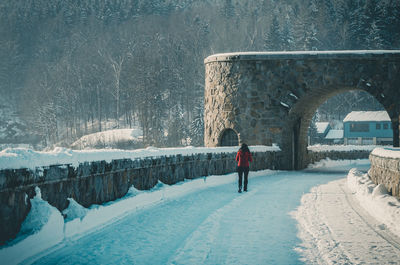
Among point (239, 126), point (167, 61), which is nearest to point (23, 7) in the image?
point (167, 61)

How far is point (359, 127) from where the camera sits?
63.4 meters

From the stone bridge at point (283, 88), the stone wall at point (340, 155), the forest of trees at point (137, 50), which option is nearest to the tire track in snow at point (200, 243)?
the stone bridge at point (283, 88)

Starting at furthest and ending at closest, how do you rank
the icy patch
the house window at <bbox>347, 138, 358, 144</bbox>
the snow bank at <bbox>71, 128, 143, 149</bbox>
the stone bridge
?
the house window at <bbox>347, 138, 358, 144</bbox>, the snow bank at <bbox>71, 128, 143, 149</bbox>, the icy patch, the stone bridge

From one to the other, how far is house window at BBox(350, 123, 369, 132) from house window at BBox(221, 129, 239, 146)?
136 ft

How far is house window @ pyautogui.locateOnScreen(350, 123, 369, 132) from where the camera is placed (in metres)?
62.8

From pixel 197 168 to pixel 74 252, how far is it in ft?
30.1

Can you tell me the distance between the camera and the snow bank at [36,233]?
6.17 m

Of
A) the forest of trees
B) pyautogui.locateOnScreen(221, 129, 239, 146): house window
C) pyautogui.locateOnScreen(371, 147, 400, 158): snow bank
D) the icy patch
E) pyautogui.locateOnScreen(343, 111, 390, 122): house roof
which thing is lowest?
the icy patch

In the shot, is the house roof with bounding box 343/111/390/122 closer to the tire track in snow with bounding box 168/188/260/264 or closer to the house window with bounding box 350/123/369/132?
the house window with bounding box 350/123/369/132

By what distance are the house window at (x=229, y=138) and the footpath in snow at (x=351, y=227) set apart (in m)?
12.8

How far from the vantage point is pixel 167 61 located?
72500mm

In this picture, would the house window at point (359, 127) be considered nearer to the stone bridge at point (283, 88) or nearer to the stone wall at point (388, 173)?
the stone bridge at point (283, 88)

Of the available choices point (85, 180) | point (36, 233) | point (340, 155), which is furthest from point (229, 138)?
point (36, 233)

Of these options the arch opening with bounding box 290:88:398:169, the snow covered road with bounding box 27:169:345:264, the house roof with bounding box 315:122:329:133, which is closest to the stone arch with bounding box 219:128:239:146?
the arch opening with bounding box 290:88:398:169
